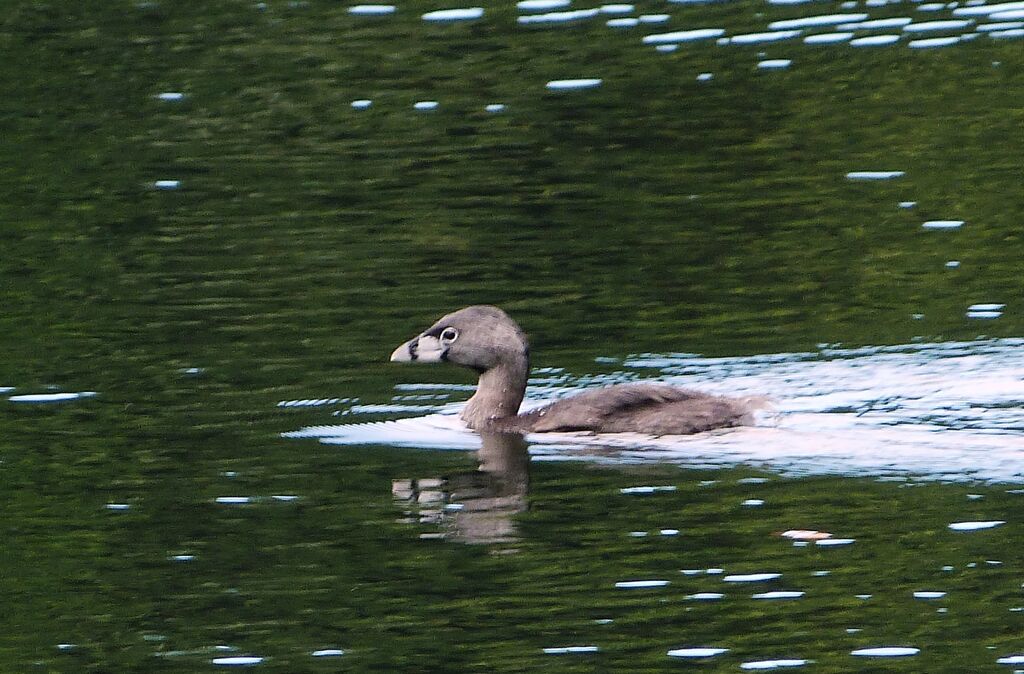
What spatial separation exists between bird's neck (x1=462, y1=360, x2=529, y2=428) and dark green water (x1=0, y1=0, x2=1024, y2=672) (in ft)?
2.82

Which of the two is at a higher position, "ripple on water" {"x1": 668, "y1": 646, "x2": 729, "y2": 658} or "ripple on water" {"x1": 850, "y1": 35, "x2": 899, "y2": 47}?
"ripple on water" {"x1": 850, "y1": 35, "x2": 899, "y2": 47}

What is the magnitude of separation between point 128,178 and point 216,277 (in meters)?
4.98

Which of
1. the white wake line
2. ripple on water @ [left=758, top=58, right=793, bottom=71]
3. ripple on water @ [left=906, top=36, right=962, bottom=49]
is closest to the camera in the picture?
the white wake line

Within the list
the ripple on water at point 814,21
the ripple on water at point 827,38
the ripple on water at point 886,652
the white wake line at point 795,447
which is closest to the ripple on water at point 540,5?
the ripple on water at point 814,21

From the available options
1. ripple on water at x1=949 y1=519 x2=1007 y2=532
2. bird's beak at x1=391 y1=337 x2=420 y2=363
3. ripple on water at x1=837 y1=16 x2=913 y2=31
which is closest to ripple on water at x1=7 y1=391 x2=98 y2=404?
bird's beak at x1=391 y1=337 x2=420 y2=363

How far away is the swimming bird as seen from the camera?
1495 centimetres

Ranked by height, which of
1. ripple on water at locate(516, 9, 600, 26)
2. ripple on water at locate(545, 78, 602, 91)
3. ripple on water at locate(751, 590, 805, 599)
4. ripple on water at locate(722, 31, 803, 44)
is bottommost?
ripple on water at locate(751, 590, 805, 599)

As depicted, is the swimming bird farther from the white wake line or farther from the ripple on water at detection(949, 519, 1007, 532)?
the ripple on water at detection(949, 519, 1007, 532)

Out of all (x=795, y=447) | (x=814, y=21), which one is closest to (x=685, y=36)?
(x=814, y=21)

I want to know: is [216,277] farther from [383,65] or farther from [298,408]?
[383,65]

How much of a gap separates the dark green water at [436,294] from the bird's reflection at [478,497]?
14 centimetres

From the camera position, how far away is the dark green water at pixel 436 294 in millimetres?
11430

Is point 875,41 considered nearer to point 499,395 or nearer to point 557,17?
point 557,17

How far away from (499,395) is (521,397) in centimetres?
21
